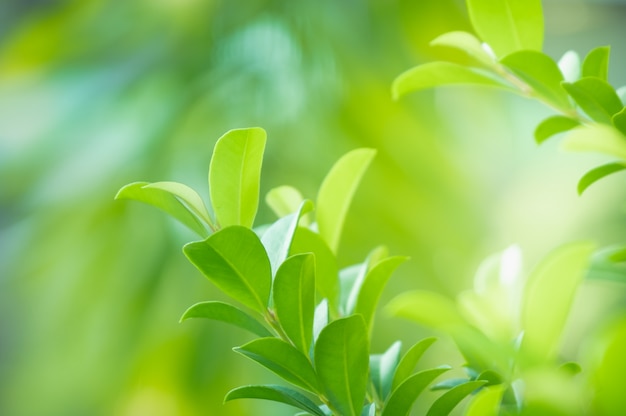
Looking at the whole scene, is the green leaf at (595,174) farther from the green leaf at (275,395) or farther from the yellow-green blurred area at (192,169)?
the yellow-green blurred area at (192,169)

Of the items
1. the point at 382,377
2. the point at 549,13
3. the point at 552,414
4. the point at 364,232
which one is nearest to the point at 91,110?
the point at 364,232

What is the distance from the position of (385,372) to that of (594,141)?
11 centimetres

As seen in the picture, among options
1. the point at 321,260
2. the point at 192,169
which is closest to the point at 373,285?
the point at 321,260

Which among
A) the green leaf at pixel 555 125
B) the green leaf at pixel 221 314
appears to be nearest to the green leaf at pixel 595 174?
the green leaf at pixel 555 125

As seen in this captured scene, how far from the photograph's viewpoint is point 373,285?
26cm

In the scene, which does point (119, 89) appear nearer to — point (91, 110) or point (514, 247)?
point (91, 110)

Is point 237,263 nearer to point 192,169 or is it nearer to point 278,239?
point 278,239

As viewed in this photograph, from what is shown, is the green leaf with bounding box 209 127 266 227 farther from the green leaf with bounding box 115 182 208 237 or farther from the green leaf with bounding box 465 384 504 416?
the green leaf with bounding box 465 384 504 416

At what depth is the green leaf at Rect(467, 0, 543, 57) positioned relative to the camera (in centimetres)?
26

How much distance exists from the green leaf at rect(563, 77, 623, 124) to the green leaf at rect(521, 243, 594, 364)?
78 millimetres

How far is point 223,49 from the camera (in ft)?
4.27

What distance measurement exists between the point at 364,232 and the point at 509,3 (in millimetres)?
981

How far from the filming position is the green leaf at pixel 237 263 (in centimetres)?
21

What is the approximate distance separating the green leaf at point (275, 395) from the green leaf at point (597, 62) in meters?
0.15
